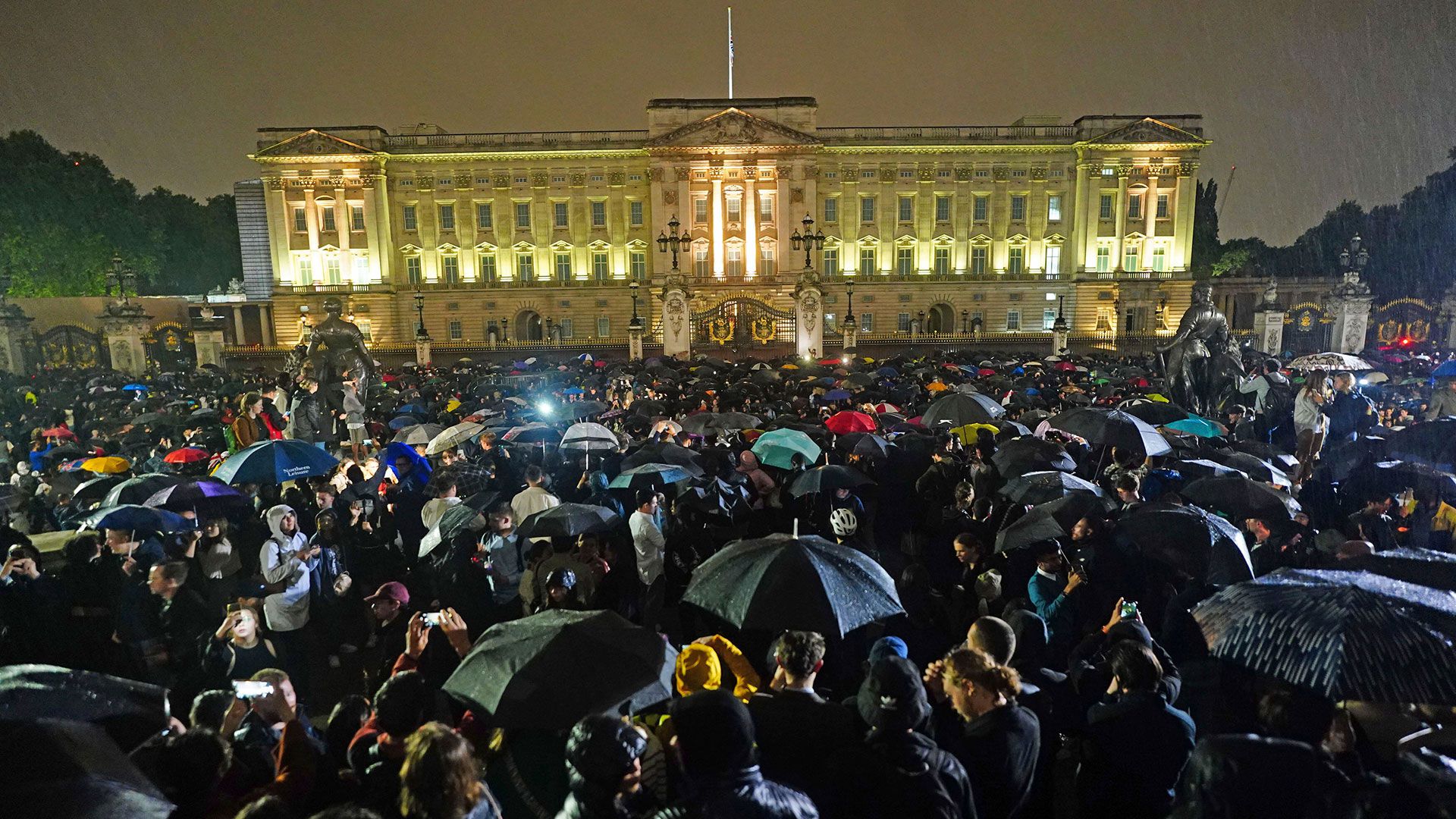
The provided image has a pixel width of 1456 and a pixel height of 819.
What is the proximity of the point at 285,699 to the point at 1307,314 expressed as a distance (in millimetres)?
45478

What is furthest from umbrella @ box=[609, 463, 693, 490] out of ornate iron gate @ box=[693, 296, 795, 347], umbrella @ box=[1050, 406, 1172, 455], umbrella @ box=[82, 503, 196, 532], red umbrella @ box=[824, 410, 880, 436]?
ornate iron gate @ box=[693, 296, 795, 347]

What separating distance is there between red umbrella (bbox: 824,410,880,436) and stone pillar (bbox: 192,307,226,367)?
30012 millimetres

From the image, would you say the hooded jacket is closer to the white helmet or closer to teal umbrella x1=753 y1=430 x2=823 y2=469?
the white helmet

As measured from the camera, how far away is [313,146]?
172 ft

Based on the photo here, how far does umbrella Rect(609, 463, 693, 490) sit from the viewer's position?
7.37 m

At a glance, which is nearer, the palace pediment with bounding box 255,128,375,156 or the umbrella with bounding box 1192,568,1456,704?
the umbrella with bounding box 1192,568,1456,704

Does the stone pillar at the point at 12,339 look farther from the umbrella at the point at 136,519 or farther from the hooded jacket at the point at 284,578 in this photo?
the hooded jacket at the point at 284,578

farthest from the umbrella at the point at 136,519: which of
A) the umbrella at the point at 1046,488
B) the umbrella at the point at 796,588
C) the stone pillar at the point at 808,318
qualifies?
the stone pillar at the point at 808,318

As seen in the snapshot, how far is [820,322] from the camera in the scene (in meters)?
34.1

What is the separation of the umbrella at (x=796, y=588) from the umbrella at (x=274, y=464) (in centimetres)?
490

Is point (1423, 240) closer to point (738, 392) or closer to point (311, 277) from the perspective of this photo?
point (738, 392)

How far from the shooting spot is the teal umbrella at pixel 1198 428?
9.88 meters

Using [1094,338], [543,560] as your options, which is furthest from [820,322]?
[543,560]

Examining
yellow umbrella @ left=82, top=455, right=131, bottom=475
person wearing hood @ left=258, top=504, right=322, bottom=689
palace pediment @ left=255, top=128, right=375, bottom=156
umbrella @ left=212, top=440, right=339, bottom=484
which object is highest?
palace pediment @ left=255, top=128, right=375, bottom=156
